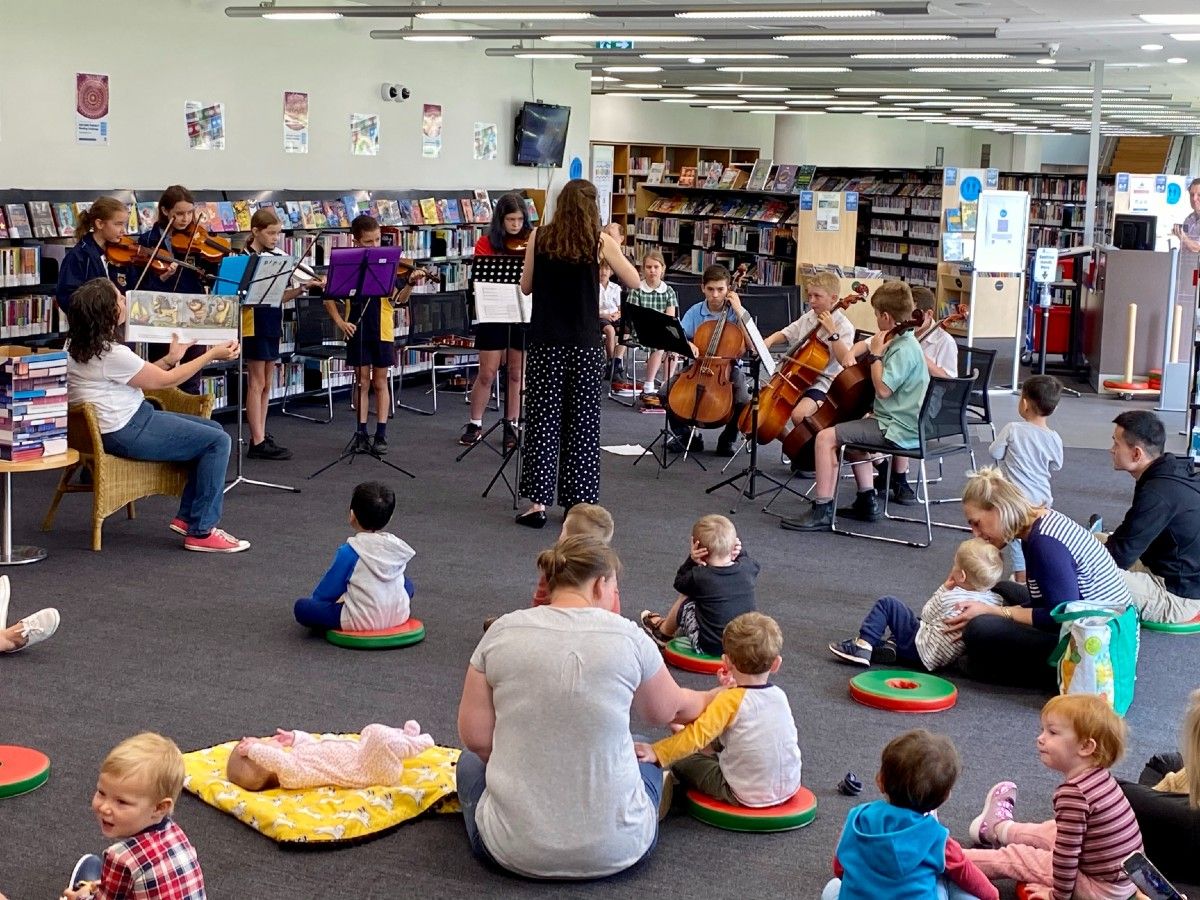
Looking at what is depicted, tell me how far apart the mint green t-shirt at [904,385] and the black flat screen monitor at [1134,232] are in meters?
6.86

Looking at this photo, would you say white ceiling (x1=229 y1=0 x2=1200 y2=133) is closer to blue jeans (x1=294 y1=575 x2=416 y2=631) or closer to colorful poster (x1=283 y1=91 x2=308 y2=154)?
colorful poster (x1=283 y1=91 x2=308 y2=154)

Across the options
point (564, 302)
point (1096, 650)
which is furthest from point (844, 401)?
point (1096, 650)

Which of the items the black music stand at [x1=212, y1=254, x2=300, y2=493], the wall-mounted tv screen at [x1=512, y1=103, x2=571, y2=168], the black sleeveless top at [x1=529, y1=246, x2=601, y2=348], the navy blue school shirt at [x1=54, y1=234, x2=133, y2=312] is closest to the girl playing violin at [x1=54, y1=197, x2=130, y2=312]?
the navy blue school shirt at [x1=54, y1=234, x2=133, y2=312]

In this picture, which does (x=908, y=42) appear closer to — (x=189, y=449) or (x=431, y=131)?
(x=431, y=131)

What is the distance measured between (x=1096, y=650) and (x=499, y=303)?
12.8ft

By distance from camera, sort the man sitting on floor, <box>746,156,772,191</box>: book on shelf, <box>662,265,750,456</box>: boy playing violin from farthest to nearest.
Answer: <box>746,156,772,191</box>: book on shelf → <box>662,265,750,456</box>: boy playing violin → the man sitting on floor

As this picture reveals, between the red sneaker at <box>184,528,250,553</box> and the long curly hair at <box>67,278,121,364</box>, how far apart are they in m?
0.96

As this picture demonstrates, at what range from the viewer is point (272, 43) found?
10750mm

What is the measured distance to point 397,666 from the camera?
16.8 ft

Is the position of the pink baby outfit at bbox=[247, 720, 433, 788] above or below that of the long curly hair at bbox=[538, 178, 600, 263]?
below

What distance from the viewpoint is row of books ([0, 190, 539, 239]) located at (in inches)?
342

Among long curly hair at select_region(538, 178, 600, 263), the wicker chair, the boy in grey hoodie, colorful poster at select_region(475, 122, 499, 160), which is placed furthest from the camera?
colorful poster at select_region(475, 122, 499, 160)

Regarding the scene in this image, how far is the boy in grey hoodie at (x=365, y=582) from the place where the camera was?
5.24 meters

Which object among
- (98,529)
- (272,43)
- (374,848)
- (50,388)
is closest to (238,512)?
(98,529)
